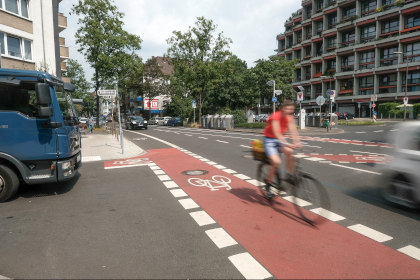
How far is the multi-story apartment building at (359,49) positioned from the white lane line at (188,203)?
51.7 meters

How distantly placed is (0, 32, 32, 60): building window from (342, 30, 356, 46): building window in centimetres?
5257

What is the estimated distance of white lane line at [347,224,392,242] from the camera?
4129 mm

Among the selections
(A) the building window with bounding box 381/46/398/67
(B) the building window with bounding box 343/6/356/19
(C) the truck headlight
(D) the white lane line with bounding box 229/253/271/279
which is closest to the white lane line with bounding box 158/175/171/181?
(C) the truck headlight

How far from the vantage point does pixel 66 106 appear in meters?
7.02

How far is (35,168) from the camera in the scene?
6.16 m

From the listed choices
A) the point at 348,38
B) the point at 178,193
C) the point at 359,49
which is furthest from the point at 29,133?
the point at 348,38

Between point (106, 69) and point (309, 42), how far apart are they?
4881 cm

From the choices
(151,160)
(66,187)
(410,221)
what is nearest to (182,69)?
(151,160)

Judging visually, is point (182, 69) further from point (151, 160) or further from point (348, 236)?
point (348, 236)

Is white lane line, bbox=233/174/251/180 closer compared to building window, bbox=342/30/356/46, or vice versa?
white lane line, bbox=233/174/251/180

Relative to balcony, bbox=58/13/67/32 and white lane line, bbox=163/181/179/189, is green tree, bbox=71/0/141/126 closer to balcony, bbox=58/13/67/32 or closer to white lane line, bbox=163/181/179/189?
balcony, bbox=58/13/67/32

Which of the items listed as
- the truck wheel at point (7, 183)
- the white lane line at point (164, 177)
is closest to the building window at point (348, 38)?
the white lane line at point (164, 177)

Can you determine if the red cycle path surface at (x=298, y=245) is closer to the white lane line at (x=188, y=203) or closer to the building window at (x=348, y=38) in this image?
the white lane line at (x=188, y=203)

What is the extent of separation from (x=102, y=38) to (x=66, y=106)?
27231mm
